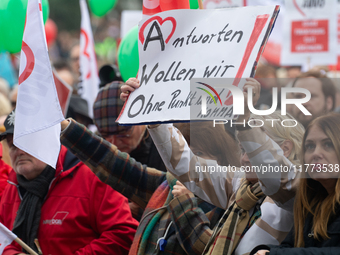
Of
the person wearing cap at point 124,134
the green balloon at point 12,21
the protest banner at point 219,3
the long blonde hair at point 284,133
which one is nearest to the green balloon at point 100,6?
the protest banner at point 219,3

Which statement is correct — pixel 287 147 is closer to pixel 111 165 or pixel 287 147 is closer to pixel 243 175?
pixel 243 175

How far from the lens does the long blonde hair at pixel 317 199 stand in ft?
5.83

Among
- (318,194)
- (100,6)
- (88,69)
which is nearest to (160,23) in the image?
(318,194)

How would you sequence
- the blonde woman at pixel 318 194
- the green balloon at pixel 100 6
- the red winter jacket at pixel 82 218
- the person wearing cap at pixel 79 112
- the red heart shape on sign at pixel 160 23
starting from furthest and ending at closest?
1. the green balloon at pixel 100 6
2. the person wearing cap at pixel 79 112
3. the red winter jacket at pixel 82 218
4. the red heart shape on sign at pixel 160 23
5. the blonde woman at pixel 318 194

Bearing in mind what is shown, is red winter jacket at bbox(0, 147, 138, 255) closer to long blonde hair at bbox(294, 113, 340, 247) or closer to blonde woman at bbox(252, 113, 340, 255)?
blonde woman at bbox(252, 113, 340, 255)

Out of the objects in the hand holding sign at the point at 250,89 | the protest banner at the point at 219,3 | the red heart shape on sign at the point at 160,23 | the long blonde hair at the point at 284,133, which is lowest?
the long blonde hair at the point at 284,133

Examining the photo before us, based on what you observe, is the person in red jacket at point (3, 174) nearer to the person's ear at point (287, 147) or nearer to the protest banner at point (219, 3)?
the person's ear at point (287, 147)

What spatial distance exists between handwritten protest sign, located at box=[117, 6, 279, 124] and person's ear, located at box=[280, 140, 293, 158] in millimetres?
372

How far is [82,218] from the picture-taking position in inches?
102

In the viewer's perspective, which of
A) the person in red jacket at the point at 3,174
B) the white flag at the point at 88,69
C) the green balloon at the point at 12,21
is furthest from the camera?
the white flag at the point at 88,69

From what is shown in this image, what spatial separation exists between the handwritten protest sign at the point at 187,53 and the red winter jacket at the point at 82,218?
2.29ft

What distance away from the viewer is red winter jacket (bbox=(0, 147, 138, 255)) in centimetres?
256

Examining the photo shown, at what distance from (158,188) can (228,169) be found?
0.42 metres

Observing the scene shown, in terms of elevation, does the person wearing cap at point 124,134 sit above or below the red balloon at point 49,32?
above
